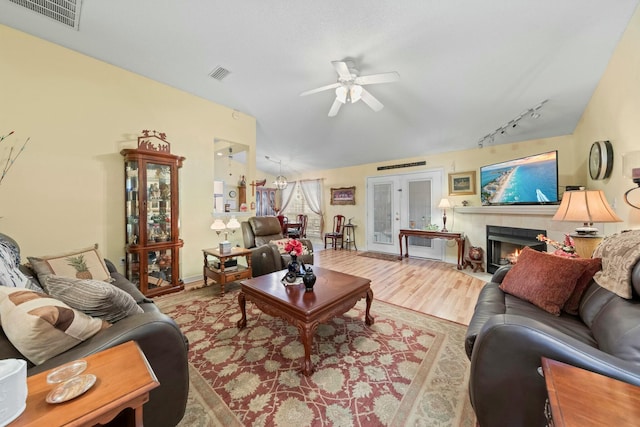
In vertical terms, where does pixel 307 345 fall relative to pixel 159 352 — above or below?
below

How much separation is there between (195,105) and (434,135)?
13.4 ft

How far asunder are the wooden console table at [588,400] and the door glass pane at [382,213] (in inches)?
204

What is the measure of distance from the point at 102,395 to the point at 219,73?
137 inches

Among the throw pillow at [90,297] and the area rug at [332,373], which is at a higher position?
the throw pillow at [90,297]

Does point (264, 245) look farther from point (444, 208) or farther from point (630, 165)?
A: point (630, 165)

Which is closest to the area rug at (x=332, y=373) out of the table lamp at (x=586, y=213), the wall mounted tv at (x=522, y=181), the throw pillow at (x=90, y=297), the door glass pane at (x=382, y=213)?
the throw pillow at (x=90, y=297)

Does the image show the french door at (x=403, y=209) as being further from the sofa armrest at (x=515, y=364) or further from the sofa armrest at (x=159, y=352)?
the sofa armrest at (x=159, y=352)

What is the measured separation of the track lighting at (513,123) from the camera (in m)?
3.17

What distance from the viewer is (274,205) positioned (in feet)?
28.0

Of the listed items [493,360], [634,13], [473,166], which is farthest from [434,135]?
[493,360]

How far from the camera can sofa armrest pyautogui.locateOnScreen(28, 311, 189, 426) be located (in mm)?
969

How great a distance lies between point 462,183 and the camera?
185 inches

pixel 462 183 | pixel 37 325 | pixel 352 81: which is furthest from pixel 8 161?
pixel 462 183

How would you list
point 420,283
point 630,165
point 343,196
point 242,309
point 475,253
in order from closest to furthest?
point 630,165 → point 242,309 → point 420,283 → point 475,253 → point 343,196
